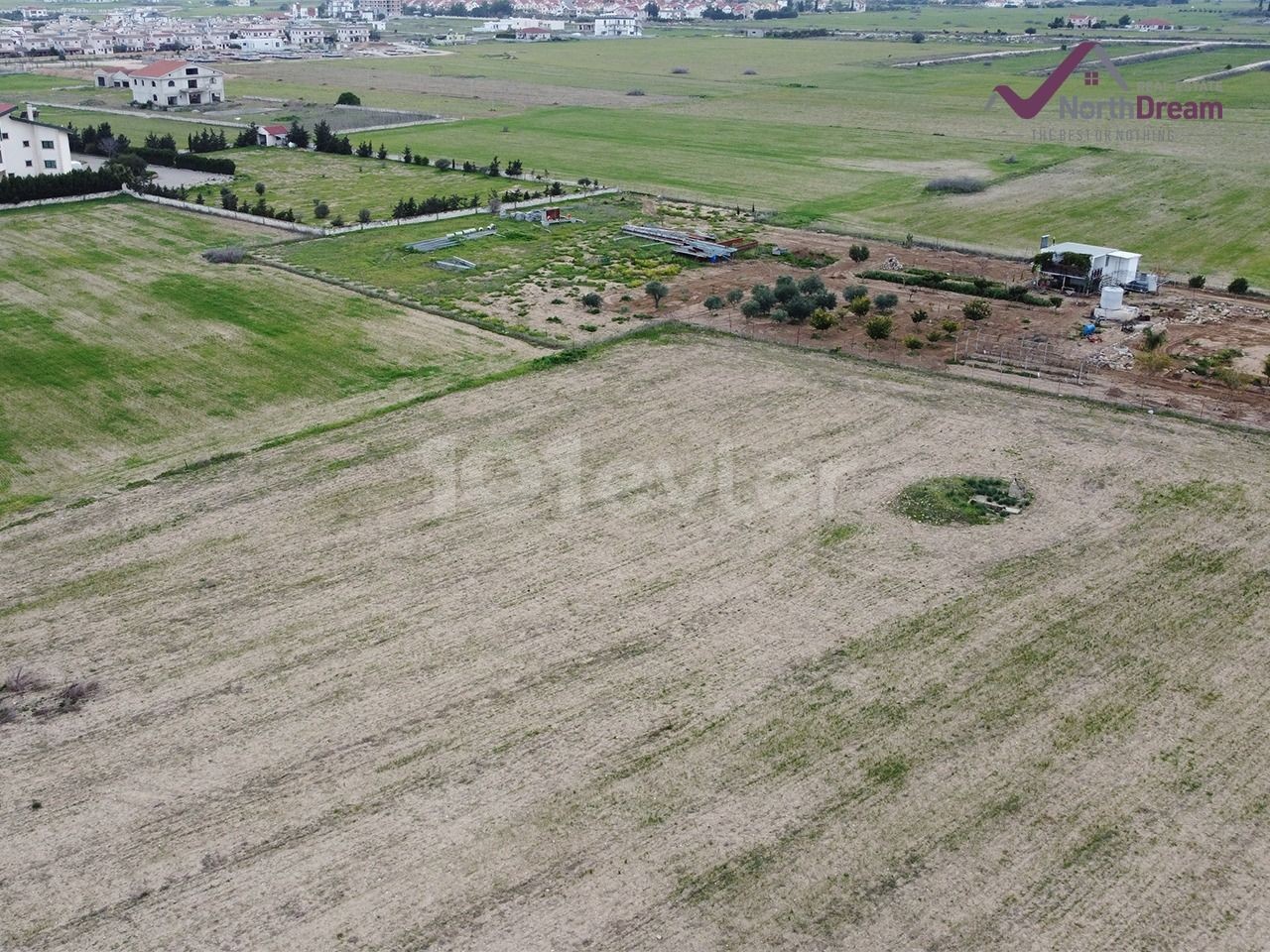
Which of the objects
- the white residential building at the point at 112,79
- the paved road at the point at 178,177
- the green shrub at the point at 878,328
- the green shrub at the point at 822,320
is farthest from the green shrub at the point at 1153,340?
the white residential building at the point at 112,79

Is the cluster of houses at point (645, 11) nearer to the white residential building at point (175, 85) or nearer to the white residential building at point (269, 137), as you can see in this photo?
the white residential building at point (175, 85)

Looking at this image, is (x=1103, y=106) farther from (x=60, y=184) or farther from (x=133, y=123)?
(x=60, y=184)

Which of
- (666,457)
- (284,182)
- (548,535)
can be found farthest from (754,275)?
(284,182)

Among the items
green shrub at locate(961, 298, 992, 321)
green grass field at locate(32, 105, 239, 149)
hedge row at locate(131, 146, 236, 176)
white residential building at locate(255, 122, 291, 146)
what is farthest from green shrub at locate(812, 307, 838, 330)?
green grass field at locate(32, 105, 239, 149)

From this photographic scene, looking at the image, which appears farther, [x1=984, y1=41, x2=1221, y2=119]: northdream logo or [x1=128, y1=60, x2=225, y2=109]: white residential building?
[x1=128, y1=60, x2=225, y2=109]: white residential building

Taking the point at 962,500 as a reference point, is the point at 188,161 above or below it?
above

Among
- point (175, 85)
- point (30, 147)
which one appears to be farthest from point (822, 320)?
point (175, 85)

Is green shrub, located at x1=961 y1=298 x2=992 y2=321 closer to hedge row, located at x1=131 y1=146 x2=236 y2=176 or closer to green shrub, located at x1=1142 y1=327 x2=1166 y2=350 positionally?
green shrub, located at x1=1142 y1=327 x2=1166 y2=350
